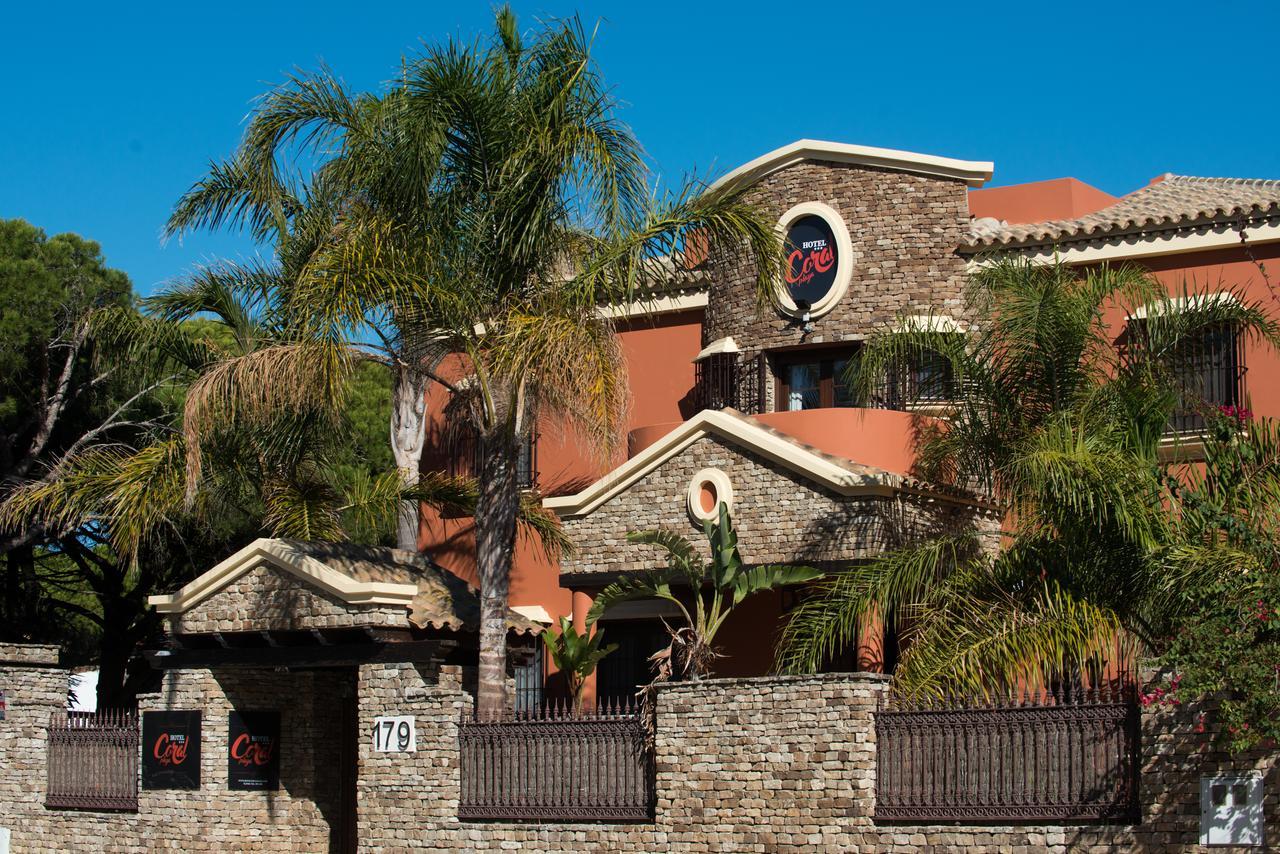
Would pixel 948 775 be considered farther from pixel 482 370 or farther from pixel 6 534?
pixel 6 534

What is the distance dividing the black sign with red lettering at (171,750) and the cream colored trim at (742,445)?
19.1 ft

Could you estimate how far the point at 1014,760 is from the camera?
1566 centimetres

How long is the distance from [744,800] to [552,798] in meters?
2.58

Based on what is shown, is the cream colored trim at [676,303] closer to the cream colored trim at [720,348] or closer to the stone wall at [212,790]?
the cream colored trim at [720,348]

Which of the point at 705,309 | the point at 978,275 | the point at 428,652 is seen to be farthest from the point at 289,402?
the point at 705,309

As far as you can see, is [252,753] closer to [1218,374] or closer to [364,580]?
[364,580]

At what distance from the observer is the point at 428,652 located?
65.6 feet

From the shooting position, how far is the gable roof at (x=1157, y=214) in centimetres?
2273

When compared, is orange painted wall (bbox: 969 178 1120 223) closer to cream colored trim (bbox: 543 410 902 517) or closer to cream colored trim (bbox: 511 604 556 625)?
cream colored trim (bbox: 543 410 902 517)

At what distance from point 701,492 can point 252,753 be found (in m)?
7.04

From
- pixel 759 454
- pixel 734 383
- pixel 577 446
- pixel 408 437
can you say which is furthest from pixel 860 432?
pixel 408 437

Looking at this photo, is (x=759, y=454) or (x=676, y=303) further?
(x=676, y=303)

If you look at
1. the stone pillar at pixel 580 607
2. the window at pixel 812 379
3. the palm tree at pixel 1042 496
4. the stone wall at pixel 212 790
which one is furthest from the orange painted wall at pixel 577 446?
the palm tree at pixel 1042 496

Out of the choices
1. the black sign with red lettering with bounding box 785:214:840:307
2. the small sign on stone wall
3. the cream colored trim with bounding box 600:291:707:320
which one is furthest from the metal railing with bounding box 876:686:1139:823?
the cream colored trim with bounding box 600:291:707:320
